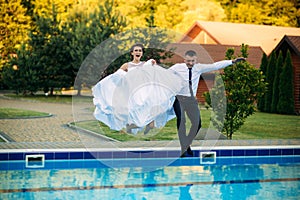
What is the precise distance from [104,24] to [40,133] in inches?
411

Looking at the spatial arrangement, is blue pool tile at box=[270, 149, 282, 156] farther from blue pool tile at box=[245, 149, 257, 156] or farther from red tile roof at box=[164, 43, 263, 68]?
red tile roof at box=[164, 43, 263, 68]

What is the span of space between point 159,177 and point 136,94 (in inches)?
55.7

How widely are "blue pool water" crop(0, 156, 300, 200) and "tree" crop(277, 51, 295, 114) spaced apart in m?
9.54

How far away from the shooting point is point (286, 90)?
1923 centimetres

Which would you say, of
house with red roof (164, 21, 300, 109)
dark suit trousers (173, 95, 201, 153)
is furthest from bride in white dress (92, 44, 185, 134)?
house with red roof (164, 21, 300, 109)

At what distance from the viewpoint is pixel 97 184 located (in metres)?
7.67

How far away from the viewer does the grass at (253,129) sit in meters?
13.7

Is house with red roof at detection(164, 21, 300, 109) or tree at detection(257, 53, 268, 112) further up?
house with red roof at detection(164, 21, 300, 109)

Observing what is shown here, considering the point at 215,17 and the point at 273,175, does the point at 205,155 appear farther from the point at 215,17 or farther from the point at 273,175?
the point at 215,17

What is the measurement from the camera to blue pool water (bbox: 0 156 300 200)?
701 cm

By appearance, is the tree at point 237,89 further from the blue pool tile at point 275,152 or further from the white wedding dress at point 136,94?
the white wedding dress at point 136,94

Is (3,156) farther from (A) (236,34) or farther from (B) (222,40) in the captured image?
(A) (236,34)

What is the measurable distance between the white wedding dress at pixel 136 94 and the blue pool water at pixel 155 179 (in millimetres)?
816

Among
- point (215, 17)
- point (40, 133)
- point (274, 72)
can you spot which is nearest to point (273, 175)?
point (40, 133)
